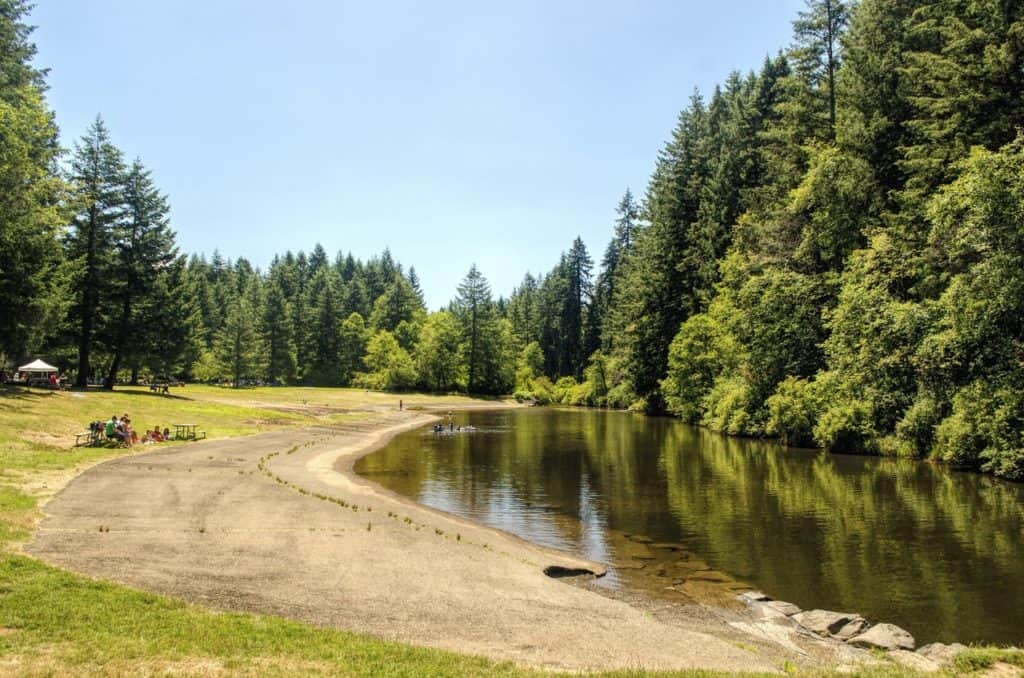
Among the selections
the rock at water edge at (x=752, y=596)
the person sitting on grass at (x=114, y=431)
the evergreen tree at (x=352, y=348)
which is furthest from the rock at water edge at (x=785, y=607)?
the evergreen tree at (x=352, y=348)

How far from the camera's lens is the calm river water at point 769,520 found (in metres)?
14.8

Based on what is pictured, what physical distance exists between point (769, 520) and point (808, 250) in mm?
32898

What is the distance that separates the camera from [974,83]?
3616 centimetres

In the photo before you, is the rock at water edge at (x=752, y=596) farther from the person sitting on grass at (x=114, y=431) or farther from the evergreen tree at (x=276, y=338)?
the evergreen tree at (x=276, y=338)

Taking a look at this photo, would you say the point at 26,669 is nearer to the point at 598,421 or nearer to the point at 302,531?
the point at 302,531

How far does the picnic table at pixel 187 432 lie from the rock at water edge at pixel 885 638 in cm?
3568

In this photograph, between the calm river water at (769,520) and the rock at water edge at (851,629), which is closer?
the rock at water edge at (851,629)

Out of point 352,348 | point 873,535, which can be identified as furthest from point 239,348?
point 873,535

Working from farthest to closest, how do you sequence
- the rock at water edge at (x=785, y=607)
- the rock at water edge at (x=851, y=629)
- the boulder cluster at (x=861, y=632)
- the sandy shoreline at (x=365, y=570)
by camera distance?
1. the rock at water edge at (x=785, y=607)
2. the rock at water edge at (x=851, y=629)
3. the sandy shoreline at (x=365, y=570)
4. the boulder cluster at (x=861, y=632)

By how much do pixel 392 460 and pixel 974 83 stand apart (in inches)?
1621

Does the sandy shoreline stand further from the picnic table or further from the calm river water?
the picnic table

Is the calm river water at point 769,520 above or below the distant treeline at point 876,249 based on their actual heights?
below

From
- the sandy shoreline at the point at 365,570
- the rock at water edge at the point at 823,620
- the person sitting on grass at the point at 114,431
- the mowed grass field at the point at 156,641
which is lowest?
the rock at water edge at the point at 823,620

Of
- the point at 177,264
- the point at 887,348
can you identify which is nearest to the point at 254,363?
the point at 177,264
